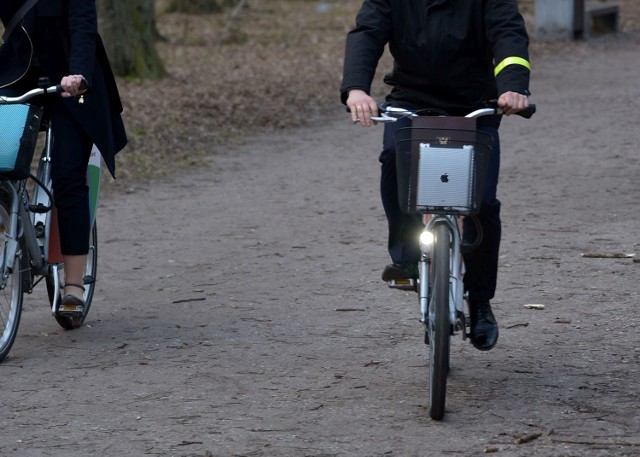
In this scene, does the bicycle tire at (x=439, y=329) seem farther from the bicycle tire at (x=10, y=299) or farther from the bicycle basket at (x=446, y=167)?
the bicycle tire at (x=10, y=299)

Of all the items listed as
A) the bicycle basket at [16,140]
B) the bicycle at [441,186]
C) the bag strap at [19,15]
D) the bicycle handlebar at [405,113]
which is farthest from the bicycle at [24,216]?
the bicycle at [441,186]

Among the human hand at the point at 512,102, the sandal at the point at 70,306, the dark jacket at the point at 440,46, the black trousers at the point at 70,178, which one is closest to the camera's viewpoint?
the human hand at the point at 512,102

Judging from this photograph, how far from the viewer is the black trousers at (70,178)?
5.59 metres

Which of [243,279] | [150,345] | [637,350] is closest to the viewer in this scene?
[637,350]

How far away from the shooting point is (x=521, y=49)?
14.8 feet

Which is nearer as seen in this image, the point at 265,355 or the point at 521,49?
the point at 521,49

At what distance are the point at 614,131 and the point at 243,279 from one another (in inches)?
235

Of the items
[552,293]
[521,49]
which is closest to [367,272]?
[552,293]

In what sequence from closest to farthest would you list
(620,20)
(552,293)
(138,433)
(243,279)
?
(138,433), (552,293), (243,279), (620,20)

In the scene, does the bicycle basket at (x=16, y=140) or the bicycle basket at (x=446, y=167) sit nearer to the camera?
the bicycle basket at (x=446, y=167)

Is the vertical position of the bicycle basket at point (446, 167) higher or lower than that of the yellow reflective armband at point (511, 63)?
lower

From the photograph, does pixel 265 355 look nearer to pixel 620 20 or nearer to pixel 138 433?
pixel 138 433

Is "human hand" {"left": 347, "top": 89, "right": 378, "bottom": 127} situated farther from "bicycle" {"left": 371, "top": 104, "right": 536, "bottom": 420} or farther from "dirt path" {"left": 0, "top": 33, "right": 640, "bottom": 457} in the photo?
"dirt path" {"left": 0, "top": 33, "right": 640, "bottom": 457}

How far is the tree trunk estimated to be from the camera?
15.0 m
